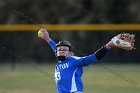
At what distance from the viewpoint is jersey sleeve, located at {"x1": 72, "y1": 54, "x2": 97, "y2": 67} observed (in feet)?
22.7

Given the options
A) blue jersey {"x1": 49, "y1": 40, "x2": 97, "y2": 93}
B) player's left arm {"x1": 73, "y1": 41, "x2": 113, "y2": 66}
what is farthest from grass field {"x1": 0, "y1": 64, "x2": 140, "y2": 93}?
player's left arm {"x1": 73, "y1": 41, "x2": 113, "y2": 66}

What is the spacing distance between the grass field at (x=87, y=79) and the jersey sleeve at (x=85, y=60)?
477 centimetres

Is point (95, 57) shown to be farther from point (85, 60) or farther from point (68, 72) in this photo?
point (68, 72)

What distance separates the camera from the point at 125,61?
18016 millimetres

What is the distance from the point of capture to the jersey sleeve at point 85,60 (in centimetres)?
691

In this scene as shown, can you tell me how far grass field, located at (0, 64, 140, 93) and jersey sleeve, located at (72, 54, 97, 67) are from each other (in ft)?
15.6

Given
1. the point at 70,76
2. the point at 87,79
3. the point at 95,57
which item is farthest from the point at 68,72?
the point at 87,79

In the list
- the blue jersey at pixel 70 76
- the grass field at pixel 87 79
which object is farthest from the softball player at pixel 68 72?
the grass field at pixel 87 79

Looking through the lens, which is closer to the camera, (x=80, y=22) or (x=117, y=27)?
(x=117, y=27)

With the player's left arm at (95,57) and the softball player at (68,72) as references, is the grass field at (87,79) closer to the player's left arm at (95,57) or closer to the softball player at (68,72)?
the softball player at (68,72)

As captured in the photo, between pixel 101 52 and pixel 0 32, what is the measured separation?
36.1 ft

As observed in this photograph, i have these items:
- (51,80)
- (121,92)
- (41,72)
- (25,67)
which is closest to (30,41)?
(25,67)

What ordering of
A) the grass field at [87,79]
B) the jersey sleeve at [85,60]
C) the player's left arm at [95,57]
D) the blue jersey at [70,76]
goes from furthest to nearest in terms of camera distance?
the grass field at [87,79] < the blue jersey at [70,76] < the jersey sleeve at [85,60] < the player's left arm at [95,57]

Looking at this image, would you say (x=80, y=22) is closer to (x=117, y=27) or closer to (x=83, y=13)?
(x=83, y=13)
